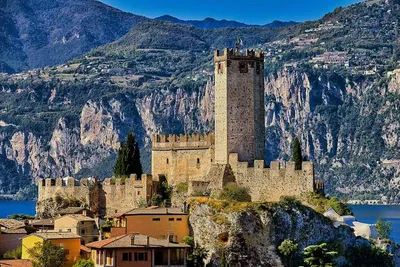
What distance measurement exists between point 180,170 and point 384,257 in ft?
Result: 57.3

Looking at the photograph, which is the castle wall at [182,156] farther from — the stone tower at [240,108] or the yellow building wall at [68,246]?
the yellow building wall at [68,246]

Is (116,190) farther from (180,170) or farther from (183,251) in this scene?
(183,251)

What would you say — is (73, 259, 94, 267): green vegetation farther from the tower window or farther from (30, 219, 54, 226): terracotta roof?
the tower window

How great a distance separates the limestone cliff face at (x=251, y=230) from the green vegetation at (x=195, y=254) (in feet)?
1.13

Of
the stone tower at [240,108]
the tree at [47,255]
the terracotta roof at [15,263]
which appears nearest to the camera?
the tree at [47,255]

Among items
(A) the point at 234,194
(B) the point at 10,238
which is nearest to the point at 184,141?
(A) the point at 234,194

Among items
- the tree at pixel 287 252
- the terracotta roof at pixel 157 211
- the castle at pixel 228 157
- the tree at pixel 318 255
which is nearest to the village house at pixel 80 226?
the terracotta roof at pixel 157 211

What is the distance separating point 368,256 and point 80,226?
833 inches

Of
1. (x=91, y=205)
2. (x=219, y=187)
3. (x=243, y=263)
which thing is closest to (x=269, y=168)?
(x=219, y=187)

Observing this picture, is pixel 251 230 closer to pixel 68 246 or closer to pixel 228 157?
pixel 228 157

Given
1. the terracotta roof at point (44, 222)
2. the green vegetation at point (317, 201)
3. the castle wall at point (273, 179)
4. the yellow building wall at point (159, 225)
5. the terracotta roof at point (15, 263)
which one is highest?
the castle wall at point (273, 179)

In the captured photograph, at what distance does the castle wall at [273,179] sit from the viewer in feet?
288

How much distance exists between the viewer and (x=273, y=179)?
A: 88750 millimetres

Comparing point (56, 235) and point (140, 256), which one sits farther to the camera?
point (56, 235)
